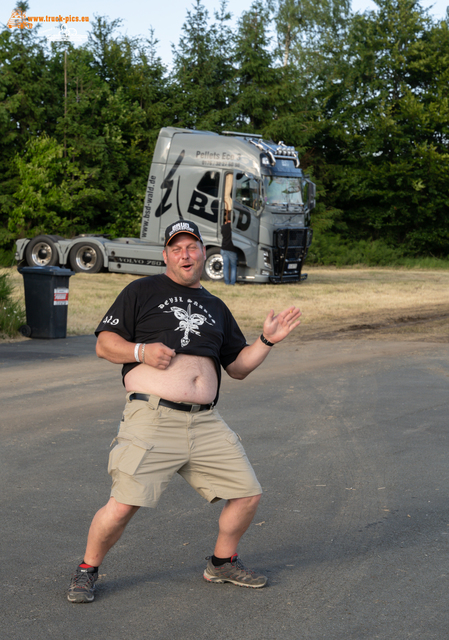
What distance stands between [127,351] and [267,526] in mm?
1675

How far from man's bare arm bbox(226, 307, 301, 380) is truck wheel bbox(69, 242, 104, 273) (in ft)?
73.2

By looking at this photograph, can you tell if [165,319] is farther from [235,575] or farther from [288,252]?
[288,252]

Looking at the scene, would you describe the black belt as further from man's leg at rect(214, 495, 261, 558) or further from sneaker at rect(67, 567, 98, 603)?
sneaker at rect(67, 567, 98, 603)

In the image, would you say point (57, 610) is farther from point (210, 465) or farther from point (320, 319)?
point (320, 319)

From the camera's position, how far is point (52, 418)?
23.9ft

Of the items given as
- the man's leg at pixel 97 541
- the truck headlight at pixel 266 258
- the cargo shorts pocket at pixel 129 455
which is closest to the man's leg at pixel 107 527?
the man's leg at pixel 97 541

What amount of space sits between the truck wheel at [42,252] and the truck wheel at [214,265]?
5.74 meters

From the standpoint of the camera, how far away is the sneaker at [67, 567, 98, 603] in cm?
352

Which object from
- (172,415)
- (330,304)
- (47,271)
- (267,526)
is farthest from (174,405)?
(330,304)

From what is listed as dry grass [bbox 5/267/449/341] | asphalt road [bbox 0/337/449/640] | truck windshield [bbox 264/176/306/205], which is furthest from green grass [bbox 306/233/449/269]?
asphalt road [bbox 0/337/449/640]

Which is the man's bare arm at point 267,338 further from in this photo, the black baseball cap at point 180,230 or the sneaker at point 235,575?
the sneaker at point 235,575

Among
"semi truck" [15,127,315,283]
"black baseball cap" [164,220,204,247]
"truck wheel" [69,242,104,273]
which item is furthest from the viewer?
"truck wheel" [69,242,104,273]

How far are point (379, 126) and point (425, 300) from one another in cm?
2292

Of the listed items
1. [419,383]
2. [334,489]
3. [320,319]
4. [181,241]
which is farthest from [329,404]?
[320,319]
